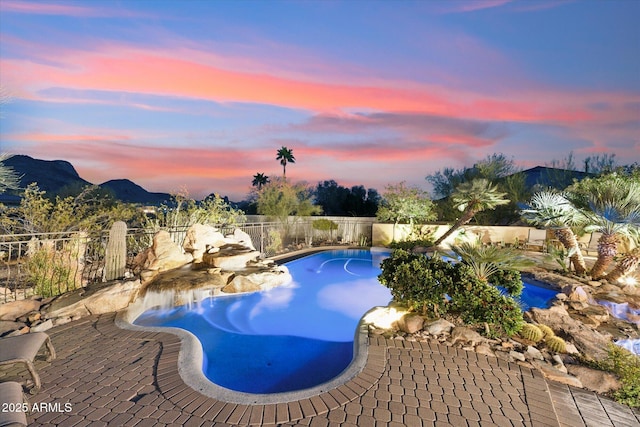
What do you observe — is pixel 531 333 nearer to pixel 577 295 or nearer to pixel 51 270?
pixel 577 295

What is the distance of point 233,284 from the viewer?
7691 millimetres

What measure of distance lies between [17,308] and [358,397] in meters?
5.71

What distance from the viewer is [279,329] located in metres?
5.98

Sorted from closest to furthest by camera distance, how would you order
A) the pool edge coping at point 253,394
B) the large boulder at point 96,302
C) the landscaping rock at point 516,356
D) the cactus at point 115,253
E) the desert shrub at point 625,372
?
the pool edge coping at point 253,394
the desert shrub at point 625,372
the landscaping rock at point 516,356
the large boulder at point 96,302
the cactus at point 115,253

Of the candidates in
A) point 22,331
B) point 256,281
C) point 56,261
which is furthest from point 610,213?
point 56,261

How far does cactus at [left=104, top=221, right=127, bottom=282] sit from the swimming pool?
132 cm

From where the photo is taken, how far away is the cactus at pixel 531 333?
4.35m

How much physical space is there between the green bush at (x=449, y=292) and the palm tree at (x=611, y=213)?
20.2 ft

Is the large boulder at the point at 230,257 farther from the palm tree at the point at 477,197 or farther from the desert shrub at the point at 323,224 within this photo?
the palm tree at the point at 477,197

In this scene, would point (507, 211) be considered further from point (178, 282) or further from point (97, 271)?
→ point (97, 271)

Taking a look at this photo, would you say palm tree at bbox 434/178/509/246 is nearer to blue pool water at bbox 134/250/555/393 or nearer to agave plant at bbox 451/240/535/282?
blue pool water at bbox 134/250/555/393

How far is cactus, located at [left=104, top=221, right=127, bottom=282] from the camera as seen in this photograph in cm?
653

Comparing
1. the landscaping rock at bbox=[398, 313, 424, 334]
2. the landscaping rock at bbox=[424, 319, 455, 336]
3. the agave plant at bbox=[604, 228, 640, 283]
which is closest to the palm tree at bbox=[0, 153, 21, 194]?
the landscaping rock at bbox=[398, 313, 424, 334]

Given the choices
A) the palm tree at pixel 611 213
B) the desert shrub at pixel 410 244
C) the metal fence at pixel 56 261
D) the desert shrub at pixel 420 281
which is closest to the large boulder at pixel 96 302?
the metal fence at pixel 56 261
